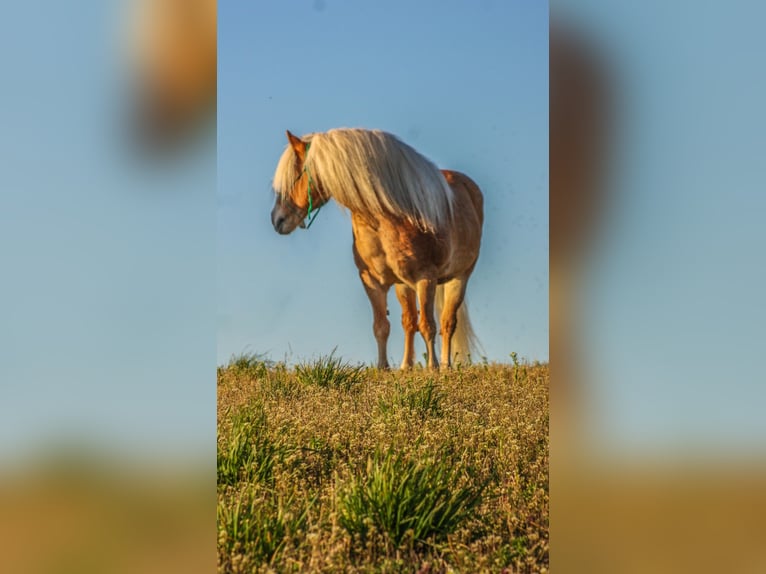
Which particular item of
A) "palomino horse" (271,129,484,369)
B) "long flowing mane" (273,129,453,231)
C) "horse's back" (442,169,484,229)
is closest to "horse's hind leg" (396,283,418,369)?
"palomino horse" (271,129,484,369)

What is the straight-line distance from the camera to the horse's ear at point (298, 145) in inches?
133

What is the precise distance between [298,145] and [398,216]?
0.64 meters

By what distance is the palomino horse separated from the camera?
3.33m
